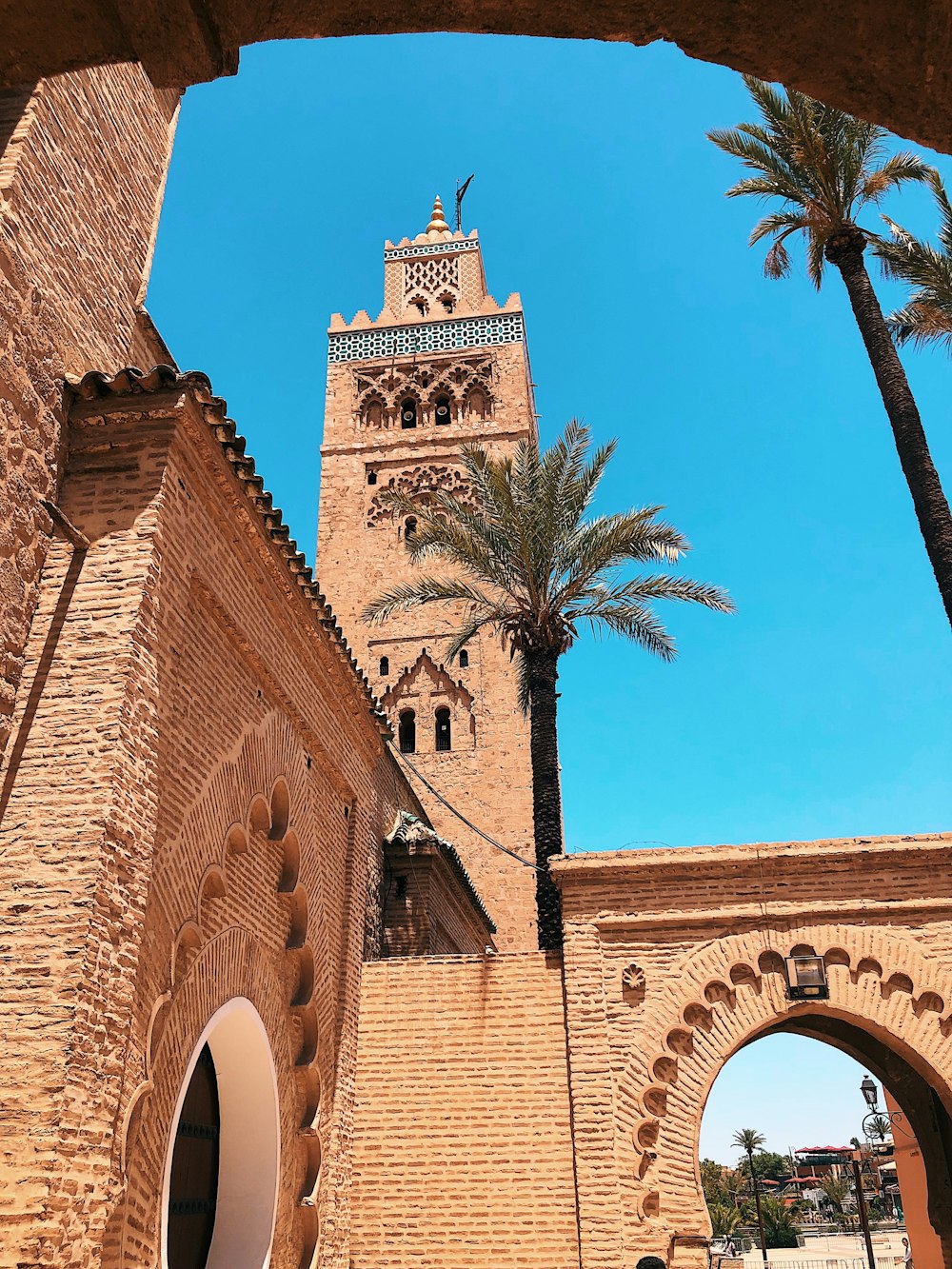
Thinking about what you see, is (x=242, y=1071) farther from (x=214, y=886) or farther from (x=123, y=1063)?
(x=123, y=1063)

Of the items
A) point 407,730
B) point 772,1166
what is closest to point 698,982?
point 407,730

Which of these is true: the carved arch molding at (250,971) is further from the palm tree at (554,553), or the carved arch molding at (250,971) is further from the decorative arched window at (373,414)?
the decorative arched window at (373,414)

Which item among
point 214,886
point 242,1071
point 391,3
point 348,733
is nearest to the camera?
point 391,3

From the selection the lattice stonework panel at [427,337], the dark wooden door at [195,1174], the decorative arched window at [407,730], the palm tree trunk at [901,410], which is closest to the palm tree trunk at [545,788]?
the dark wooden door at [195,1174]

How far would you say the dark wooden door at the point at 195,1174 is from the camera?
22.2 ft

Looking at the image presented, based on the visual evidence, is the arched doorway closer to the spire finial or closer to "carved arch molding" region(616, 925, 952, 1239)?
"carved arch molding" region(616, 925, 952, 1239)

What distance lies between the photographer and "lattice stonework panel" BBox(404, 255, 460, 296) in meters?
26.4

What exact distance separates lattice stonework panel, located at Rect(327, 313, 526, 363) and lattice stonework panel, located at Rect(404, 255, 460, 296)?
2.17m

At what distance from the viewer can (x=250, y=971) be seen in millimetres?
7473

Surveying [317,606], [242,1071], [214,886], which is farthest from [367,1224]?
[317,606]

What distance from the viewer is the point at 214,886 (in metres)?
6.80

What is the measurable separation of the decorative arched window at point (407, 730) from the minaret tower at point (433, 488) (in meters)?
0.03

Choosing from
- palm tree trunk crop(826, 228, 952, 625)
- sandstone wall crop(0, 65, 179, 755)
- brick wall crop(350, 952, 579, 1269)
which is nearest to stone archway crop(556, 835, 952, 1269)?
brick wall crop(350, 952, 579, 1269)

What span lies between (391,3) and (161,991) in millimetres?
5030
